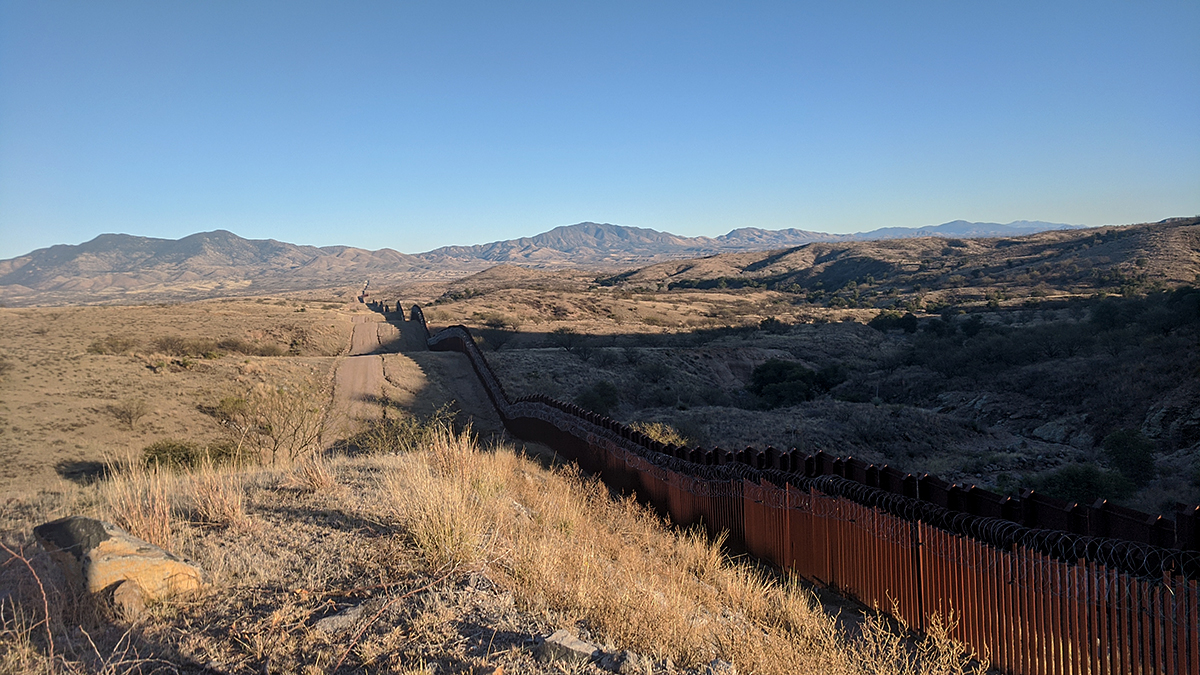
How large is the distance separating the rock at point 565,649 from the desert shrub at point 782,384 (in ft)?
80.1

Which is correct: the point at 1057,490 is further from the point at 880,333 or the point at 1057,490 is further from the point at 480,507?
the point at 880,333

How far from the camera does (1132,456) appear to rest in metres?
14.1

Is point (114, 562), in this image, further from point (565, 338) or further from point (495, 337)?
point (495, 337)

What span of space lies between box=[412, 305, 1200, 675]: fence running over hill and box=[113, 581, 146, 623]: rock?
226 inches

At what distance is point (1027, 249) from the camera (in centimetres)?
8969

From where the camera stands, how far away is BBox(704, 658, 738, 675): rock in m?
3.79

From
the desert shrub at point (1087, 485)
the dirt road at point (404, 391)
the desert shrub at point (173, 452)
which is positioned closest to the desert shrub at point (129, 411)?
the desert shrub at point (173, 452)

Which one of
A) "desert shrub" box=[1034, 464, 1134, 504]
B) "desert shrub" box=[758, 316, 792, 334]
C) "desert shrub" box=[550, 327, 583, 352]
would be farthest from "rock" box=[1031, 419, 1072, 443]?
"desert shrub" box=[758, 316, 792, 334]

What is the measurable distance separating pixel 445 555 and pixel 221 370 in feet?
77.7

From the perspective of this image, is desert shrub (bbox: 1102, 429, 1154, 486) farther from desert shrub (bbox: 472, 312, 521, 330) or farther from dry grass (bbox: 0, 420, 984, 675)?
desert shrub (bbox: 472, 312, 521, 330)

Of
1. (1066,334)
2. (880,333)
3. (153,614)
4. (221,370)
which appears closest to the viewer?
(153,614)

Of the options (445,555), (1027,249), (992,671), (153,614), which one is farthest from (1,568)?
(1027,249)

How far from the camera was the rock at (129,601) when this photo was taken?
420 centimetres

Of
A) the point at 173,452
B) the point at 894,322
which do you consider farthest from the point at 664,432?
the point at 894,322
